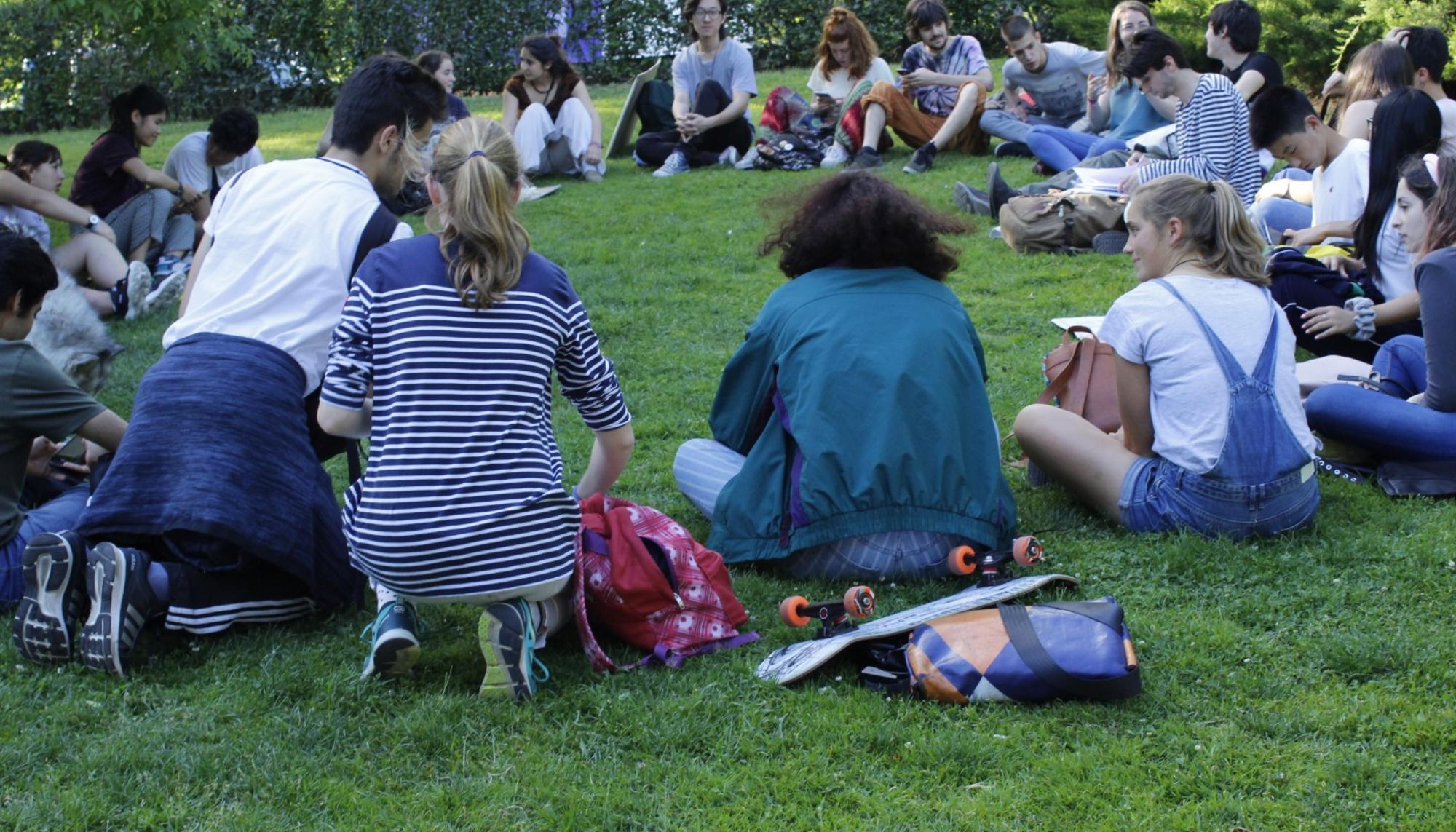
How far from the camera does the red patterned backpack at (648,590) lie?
11.8ft

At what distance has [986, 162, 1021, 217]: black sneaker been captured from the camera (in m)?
8.84

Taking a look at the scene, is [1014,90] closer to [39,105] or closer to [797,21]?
[797,21]

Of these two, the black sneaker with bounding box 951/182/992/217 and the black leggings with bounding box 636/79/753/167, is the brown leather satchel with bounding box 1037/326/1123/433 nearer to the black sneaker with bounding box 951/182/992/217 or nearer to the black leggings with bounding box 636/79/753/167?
the black sneaker with bounding box 951/182/992/217

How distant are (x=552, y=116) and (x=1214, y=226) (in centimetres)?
796

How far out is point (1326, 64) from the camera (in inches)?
477

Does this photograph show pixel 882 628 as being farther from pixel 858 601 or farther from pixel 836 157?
pixel 836 157

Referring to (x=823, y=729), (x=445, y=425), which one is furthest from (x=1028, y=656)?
(x=445, y=425)

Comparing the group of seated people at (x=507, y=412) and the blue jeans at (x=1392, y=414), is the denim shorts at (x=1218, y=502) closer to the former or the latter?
the group of seated people at (x=507, y=412)

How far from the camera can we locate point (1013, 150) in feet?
35.3

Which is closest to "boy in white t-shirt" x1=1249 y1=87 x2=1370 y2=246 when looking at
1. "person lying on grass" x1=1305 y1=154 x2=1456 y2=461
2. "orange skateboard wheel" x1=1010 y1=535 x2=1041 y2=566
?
"person lying on grass" x1=1305 y1=154 x2=1456 y2=461

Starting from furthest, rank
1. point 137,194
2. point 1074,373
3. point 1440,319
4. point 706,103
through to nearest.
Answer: point 706,103 → point 137,194 → point 1074,373 → point 1440,319

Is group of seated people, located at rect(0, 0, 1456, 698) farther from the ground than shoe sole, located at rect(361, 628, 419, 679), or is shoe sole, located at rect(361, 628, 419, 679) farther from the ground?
group of seated people, located at rect(0, 0, 1456, 698)

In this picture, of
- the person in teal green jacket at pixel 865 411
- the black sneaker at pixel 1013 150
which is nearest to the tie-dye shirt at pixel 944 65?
the black sneaker at pixel 1013 150

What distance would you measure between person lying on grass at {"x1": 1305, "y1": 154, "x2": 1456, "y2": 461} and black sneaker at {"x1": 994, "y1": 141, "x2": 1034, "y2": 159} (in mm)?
5684
